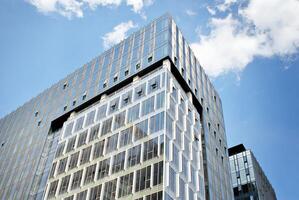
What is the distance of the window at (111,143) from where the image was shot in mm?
62291

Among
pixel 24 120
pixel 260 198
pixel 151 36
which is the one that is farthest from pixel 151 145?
pixel 260 198

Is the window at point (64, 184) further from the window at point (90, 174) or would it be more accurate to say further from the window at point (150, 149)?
the window at point (150, 149)

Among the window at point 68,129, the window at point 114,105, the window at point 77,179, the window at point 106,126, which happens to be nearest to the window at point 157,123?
the window at point 106,126

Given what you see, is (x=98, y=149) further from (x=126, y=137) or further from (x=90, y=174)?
(x=126, y=137)

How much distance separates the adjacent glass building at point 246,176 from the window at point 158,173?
54727 millimetres

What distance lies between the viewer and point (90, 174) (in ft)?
204

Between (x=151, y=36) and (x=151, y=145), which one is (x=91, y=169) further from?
(x=151, y=36)

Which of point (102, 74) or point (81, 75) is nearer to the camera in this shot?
point (102, 74)

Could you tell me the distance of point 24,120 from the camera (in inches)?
3738

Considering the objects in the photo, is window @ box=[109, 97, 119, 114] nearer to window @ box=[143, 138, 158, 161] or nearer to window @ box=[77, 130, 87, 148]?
window @ box=[77, 130, 87, 148]

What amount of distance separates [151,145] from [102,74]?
3006 cm

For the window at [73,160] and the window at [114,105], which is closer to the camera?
the window at [73,160]

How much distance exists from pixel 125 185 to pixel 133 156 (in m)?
4.84

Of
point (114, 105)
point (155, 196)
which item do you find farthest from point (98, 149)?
point (155, 196)
